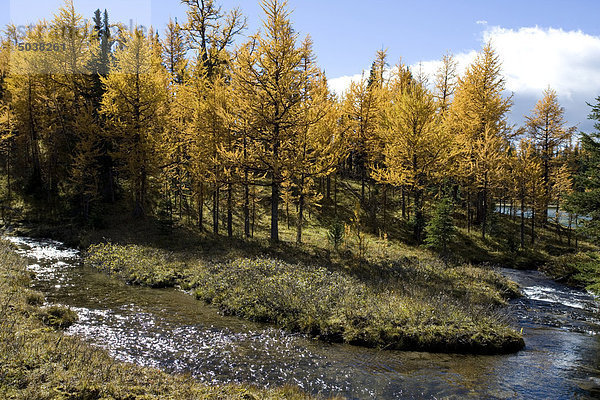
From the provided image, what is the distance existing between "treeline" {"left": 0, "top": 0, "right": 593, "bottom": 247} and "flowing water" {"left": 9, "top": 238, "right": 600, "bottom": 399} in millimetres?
9401

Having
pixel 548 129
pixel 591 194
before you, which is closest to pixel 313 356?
pixel 591 194

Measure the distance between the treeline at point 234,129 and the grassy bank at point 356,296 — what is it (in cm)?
607

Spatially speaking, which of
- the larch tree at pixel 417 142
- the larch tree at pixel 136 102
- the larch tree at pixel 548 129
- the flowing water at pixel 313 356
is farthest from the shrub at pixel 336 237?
the larch tree at pixel 548 129

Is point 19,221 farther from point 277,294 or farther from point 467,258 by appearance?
point 467,258

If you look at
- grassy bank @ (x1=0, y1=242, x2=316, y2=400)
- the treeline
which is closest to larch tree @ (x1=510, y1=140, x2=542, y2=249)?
the treeline

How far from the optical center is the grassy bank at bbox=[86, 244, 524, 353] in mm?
10070

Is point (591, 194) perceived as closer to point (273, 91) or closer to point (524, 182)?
point (273, 91)

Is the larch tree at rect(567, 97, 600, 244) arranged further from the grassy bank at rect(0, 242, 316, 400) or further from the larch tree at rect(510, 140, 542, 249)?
the larch tree at rect(510, 140, 542, 249)

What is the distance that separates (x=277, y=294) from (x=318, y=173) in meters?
8.82

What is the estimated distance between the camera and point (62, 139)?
34094 mm

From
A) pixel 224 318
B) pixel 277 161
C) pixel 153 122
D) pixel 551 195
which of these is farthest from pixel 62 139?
pixel 551 195

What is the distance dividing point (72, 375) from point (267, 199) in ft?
93.1

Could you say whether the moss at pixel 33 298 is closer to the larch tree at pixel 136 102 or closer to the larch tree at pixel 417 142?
the larch tree at pixel 136 102

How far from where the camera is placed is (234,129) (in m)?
19.8
